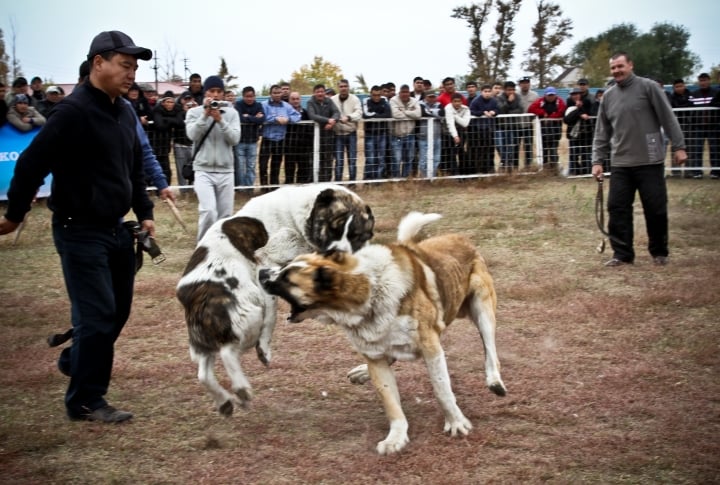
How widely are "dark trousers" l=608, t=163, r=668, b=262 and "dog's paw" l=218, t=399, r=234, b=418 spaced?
5854 mm

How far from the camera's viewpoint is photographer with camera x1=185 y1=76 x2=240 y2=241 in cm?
859

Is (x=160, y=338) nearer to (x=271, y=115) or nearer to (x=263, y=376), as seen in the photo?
(x=263, y=376)

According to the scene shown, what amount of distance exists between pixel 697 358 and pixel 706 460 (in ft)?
6.13

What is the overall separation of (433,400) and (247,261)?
1.65 meters

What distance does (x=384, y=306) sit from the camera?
4410 mm

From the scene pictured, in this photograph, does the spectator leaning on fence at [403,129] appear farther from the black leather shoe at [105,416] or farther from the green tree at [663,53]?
the green tree at [663,53]

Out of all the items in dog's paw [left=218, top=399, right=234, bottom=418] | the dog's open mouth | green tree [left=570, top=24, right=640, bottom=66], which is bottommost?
dog's paw [left=218, top=399, right=234, bottom=418]

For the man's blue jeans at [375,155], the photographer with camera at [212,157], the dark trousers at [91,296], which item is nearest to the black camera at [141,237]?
the dark trousers at [91,296]

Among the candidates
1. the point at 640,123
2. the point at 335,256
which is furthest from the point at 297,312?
the point at 640,123

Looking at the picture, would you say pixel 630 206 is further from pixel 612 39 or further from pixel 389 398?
pixel 612 39

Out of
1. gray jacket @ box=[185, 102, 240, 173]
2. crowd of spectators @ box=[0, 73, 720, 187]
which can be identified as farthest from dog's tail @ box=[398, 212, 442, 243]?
crowd of spectators @ box=[0, 73, 720, 187]

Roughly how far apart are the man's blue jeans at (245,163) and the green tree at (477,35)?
24961 mm

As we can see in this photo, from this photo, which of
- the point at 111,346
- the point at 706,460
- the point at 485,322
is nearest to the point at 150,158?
the point at 111,346

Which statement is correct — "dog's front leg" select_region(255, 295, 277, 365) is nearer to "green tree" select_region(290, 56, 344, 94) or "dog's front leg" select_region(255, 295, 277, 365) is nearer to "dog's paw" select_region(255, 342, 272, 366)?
"dog's paw" select_region(255, 342, 272, 366)
